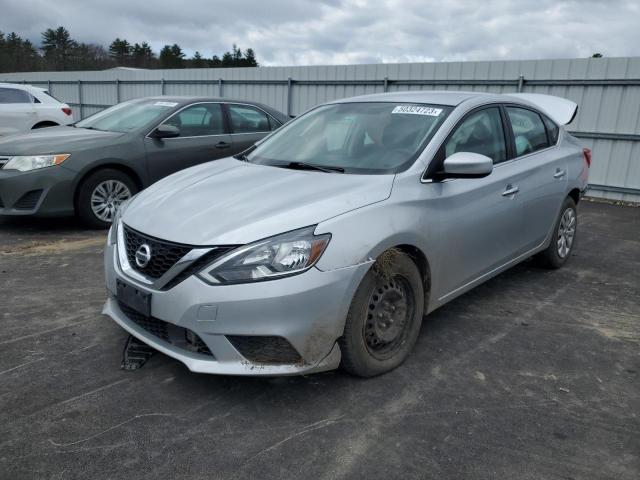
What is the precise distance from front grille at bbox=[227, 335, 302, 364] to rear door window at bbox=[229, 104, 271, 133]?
5.03 m

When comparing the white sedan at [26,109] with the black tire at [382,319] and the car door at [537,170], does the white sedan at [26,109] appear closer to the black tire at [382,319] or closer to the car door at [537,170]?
the car door at [537,170]

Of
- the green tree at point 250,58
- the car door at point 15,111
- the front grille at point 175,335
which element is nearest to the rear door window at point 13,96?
the car door at point 15,111

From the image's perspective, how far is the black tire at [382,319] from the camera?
2.75 metres

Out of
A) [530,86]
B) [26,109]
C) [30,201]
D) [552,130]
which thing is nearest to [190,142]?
[30,201]

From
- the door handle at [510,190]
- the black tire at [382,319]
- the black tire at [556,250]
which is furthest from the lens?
the black tire at [556,250]

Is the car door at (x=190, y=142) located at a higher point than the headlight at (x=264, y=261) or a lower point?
higher

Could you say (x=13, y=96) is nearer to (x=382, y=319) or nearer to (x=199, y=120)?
(x=199, y=120)

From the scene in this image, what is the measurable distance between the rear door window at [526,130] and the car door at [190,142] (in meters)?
3.87

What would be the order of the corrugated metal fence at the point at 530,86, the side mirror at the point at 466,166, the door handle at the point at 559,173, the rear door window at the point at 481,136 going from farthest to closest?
the corrugated metal fence at the point at 530,86 < the door handle at the point at 559,173 < the rear door window at the point at 481,136 < the side mirror at the point at 466,166

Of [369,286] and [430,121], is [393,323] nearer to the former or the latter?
[369,286]

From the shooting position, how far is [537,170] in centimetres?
432

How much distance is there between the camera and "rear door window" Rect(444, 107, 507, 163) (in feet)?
11.5

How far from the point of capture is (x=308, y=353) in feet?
8.54

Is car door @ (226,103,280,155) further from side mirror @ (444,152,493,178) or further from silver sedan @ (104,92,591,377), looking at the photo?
side mirror @ (444,152,493,178)
